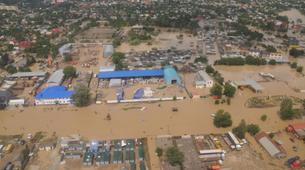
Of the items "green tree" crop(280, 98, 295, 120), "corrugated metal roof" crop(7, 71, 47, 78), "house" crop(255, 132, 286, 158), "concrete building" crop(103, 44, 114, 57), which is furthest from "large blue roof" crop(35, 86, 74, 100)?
"green tree" crop(280, 98, 295, 120)

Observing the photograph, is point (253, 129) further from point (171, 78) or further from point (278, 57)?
point (278, 57)

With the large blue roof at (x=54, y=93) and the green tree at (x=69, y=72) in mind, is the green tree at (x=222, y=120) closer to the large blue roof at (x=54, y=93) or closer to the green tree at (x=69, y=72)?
the large blue roof at (x=54, y=93)

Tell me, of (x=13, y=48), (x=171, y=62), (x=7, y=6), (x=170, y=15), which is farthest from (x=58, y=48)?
(x=7, y=6)

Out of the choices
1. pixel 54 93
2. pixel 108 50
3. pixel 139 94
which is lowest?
pixel 139 94

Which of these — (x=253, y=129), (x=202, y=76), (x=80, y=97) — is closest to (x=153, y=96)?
(x=202, y=76)

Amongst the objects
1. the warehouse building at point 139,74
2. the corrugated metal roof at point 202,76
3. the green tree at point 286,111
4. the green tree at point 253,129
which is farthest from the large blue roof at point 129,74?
the green tree at point 286,111

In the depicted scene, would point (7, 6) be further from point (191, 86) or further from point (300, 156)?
point (300, 156)
